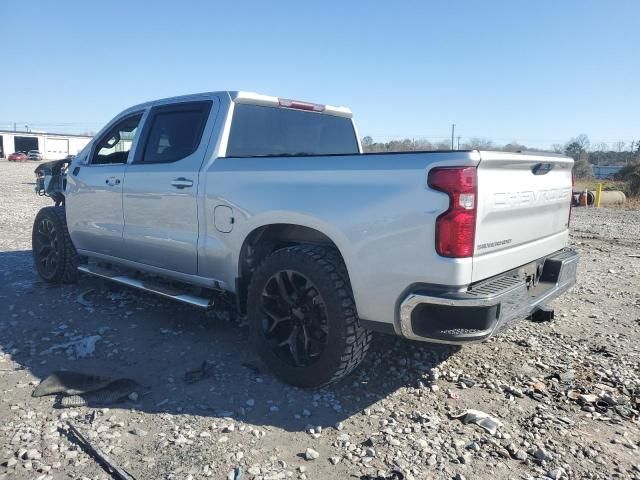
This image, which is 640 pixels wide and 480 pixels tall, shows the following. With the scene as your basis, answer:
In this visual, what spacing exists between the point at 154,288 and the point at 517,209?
10.2 feet

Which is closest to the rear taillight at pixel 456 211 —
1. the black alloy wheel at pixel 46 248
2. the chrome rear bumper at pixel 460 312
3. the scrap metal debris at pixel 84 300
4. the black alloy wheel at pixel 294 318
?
the chrome rear bumper at pixel 460 312

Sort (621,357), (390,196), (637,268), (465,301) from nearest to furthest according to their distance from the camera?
(465,301) < (390,196) < (621,357) < (637,268)

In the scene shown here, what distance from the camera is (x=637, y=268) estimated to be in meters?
7.66

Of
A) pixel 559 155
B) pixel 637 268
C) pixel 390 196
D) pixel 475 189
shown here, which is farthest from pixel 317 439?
pixel 637 268

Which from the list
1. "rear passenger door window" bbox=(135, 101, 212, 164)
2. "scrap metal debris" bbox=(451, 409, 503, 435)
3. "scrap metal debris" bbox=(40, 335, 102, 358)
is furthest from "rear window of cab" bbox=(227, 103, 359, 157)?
"scrap metal debris" bbox=(451, 409, 503, 435)

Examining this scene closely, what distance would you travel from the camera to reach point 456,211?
2744 millimetres

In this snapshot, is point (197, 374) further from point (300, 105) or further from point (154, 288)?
point (300, 105)

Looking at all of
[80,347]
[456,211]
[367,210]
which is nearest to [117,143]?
[80,347]

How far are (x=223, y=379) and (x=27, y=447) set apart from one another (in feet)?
4.23

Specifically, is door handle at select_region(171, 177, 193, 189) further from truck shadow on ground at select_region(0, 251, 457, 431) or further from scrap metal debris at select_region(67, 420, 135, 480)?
scrap metal debris at select_region(67, 420, 135, 480)

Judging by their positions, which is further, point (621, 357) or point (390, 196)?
point (621, 357)

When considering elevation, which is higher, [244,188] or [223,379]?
[244,188]

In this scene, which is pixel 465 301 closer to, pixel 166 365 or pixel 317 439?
pixel 317 439

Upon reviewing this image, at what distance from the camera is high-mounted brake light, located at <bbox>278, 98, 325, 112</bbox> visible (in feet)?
15.6
